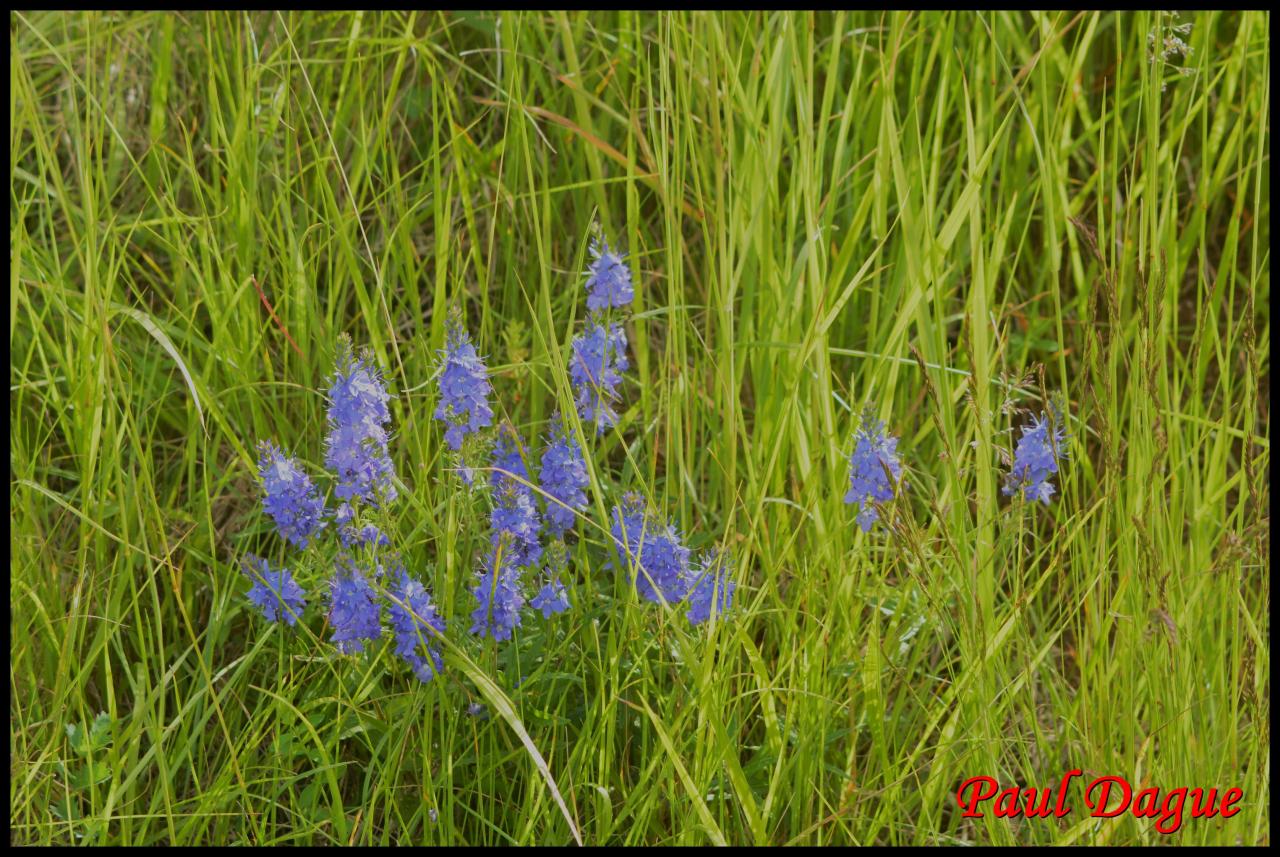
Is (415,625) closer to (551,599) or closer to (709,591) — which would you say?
(551,599)

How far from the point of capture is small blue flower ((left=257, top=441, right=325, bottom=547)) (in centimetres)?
178

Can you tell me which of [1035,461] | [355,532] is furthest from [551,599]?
[1035,461]

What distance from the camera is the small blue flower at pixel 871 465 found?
1.74 m

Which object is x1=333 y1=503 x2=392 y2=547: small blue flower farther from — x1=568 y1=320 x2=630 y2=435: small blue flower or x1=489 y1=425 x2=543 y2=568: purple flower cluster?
x1=568 y1=320 x2=630 y2=435: small blue flower

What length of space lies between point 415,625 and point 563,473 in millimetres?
305

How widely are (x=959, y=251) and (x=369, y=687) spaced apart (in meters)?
1.40

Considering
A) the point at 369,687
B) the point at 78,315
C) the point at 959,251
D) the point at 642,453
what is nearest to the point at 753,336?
the point at 642,453

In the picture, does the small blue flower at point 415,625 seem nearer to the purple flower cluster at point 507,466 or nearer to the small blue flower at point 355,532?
the small blue flower at point 355,532

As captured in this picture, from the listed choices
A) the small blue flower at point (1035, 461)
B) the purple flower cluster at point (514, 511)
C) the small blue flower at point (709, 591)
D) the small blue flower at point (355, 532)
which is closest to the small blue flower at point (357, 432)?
the small blue flower at point (355, 532)

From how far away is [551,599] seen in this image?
5.80ft

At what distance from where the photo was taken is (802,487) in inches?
82.0

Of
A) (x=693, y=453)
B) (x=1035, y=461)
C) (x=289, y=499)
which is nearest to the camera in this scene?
(x=1035, y=461)

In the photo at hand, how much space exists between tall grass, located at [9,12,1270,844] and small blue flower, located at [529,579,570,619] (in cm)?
8

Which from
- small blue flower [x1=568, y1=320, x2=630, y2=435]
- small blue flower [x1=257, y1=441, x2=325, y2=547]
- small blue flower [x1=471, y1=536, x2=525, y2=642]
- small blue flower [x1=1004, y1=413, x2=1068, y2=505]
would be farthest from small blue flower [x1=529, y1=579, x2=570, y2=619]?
small blue flower [x1=1004, y1=413, x2=1068, y2=505]
